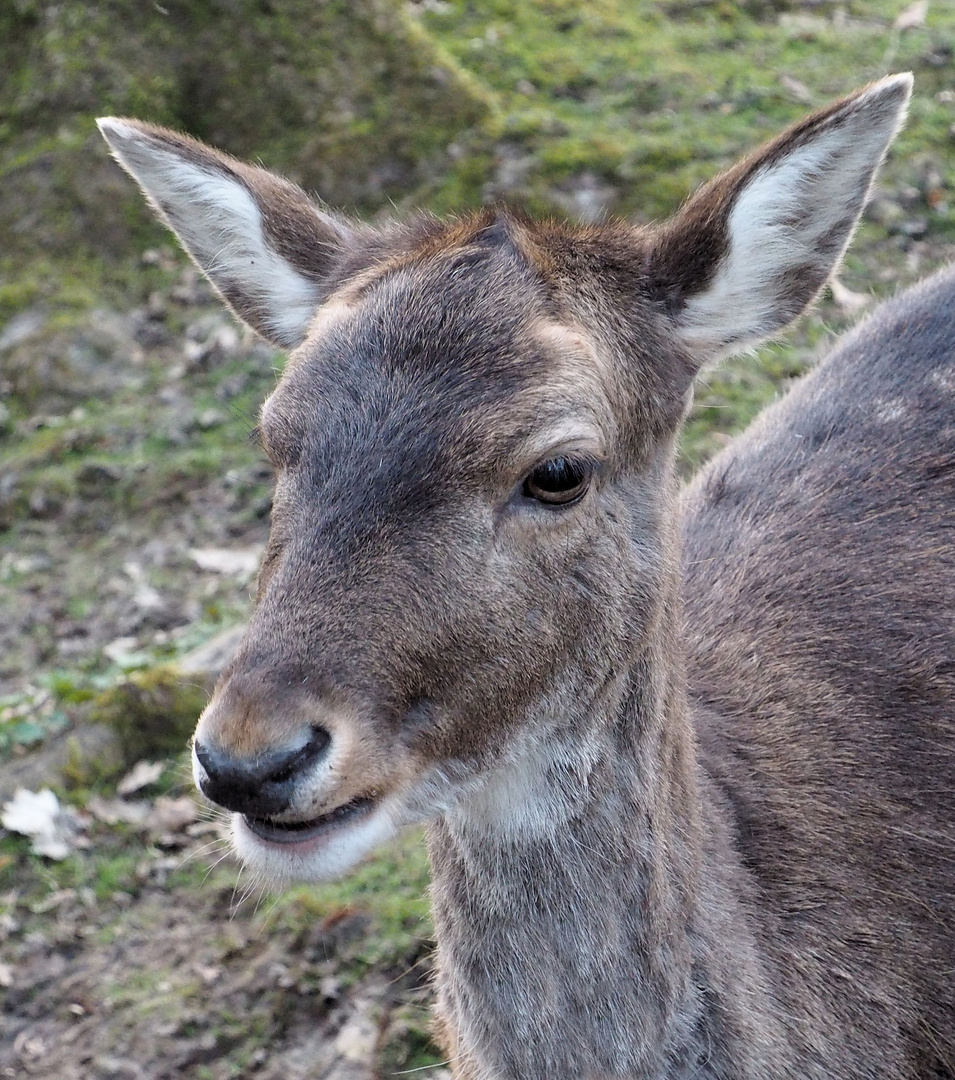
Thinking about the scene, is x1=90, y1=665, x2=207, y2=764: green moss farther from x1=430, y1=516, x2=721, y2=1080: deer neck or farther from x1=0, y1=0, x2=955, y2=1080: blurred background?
x1=430, y1=516, x2=721, y2=1080: deer neck

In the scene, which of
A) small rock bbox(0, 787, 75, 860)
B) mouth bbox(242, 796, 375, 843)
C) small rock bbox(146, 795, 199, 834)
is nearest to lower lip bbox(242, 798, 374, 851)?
mouth bbox(242, 796, 375, 843)

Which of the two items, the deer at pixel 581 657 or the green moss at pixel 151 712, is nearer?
the deer at pixel 581 657

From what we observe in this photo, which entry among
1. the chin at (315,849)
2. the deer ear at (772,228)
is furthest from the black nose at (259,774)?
the deer ear at (772,228)

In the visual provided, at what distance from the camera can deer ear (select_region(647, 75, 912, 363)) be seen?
288 cm

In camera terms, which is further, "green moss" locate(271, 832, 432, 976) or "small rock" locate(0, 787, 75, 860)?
"small rock" locate(0, 787, 75, 860)

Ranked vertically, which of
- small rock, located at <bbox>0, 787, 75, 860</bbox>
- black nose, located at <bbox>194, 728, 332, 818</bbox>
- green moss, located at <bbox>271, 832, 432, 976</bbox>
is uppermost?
black nose, located at <bbox>194, 728, 332, 818</bbox>

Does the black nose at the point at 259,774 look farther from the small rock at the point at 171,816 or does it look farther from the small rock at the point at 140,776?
the small rock at the point at 140,776

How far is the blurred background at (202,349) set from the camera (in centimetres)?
455

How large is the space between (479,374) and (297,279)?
0.95 m

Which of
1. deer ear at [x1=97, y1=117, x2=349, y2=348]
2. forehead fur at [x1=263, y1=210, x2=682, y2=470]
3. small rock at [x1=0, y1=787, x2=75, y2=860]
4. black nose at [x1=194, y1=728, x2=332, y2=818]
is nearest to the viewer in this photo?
black nose at [x1=194, y1=728, x2=332, y2=818]

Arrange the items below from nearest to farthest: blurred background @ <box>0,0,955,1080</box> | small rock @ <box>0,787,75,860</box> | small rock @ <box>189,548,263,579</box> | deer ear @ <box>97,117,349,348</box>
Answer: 1. deer ear @ <box>97,117,349,348</box>
2. blurred background @ <box>0,0,955,1080</box>
3. small rock @ <box>0,787,75,860</box>
4. small rock @ <box>189,548,263,579</box>

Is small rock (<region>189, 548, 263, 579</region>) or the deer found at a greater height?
the deer

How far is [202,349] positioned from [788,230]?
495 centimetres

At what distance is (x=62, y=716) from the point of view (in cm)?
548
